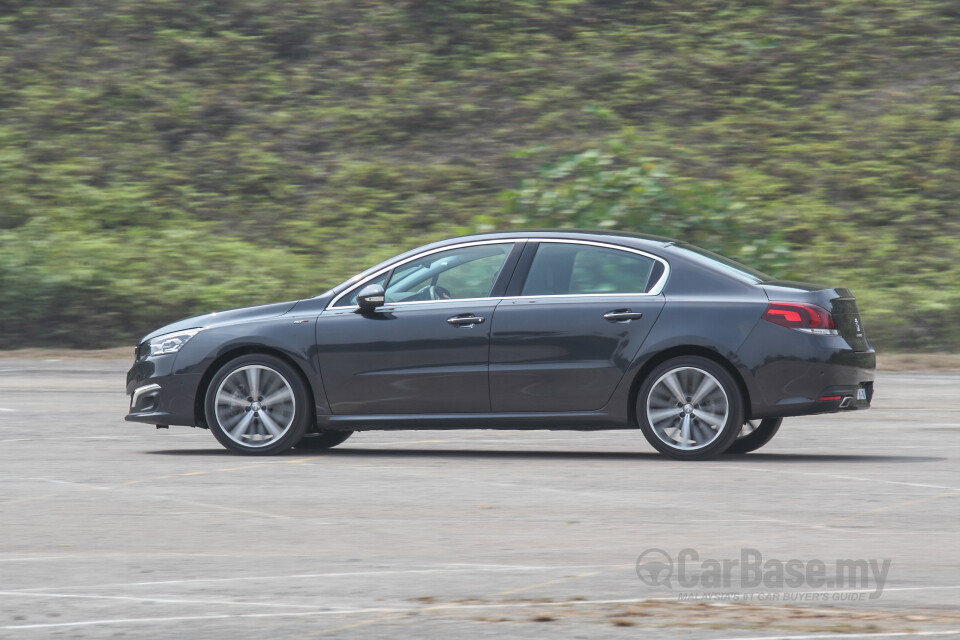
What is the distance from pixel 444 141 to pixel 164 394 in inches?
689

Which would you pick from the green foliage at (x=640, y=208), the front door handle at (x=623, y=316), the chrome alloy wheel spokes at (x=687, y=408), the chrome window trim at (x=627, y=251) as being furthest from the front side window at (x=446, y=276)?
the green foliage at (x=640, y=208)

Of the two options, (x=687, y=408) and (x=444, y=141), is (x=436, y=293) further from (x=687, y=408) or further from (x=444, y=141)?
(x=444, y=141)

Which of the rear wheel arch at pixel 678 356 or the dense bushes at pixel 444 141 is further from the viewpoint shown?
the dense bushes at pixel 444 141

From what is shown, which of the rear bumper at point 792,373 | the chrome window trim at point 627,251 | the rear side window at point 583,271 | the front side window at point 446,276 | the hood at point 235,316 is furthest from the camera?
the hood at point 235,316

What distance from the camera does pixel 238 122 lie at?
2850 cm

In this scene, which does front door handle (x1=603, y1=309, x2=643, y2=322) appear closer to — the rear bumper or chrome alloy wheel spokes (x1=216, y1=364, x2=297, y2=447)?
the rear bumper

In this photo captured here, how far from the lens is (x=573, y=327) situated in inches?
386

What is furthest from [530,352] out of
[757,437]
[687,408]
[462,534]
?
[462,534]

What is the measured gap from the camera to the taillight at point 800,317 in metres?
9.59

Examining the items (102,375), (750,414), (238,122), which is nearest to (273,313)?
(750,414)

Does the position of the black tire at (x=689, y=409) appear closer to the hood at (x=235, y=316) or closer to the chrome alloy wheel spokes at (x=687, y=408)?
the chrome alloy wheel spokes at (x=687, y=408)

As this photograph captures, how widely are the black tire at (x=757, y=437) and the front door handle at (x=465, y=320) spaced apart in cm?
207

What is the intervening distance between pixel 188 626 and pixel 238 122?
2397cm

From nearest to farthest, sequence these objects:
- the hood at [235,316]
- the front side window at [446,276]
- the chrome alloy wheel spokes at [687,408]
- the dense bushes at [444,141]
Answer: the chrome alloy wheel spokes at [687,408] → the front side window at [446,276] → the hood at [235,316] → the dense bushes at [444,141]
